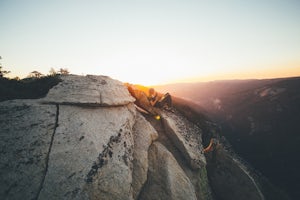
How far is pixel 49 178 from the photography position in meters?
4.98

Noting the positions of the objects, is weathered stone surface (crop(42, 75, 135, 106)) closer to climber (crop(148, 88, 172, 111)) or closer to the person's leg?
climber (crop(148, 88, 172, 111))

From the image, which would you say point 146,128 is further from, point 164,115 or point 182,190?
point 182,190

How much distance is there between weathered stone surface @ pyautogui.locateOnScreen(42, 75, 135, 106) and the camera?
777 cm

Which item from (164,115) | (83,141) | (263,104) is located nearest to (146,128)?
(164,115)

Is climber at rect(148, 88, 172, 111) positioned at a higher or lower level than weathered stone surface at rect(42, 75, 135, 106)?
lower

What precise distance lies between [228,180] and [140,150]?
33.6ft

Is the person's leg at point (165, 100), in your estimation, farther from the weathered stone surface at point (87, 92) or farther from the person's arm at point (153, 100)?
the weathered stone surface at point (87, 92)

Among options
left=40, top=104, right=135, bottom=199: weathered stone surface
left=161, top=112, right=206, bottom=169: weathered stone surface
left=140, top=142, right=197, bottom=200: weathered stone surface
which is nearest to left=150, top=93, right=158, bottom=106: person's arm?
left=161, top=112, right=206, bottom=169: weathered stone surface

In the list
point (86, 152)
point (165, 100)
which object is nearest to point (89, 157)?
point (86, 152)

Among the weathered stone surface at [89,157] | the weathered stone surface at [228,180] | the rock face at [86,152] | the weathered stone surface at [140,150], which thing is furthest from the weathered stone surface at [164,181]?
the weathered stone surface at [228,180]

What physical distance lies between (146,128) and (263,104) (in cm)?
5475

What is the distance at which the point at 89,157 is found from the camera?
5949mm

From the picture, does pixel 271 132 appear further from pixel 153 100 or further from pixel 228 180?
pixel 153 100

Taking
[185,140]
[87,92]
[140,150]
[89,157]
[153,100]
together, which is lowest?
[185,140]
